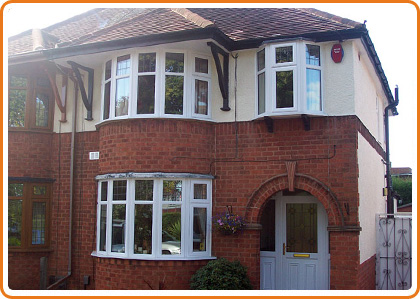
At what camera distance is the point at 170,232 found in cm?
1077

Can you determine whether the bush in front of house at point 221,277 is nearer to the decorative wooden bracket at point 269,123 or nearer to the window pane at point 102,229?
the window pane at point 102,229

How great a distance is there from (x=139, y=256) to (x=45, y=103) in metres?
5.15

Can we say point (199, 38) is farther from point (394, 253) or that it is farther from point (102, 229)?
point (394, 253)

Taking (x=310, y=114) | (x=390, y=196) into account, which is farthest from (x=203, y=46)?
(x=390, y=196)

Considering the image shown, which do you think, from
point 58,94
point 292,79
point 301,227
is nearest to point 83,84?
point 58,94

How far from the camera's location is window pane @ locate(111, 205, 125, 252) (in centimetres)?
1105

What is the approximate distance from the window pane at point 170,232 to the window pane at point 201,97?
89.5 inches

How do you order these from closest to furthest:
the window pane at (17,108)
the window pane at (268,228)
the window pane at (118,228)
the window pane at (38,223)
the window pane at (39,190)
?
the window pane at (118,228), the window pane at (268,228), the window pane at (38,223), the window pane at (39,190), the window pane at (17,108)

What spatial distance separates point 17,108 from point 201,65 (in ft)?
16.9

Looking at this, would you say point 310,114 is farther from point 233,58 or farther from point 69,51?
point 69,51

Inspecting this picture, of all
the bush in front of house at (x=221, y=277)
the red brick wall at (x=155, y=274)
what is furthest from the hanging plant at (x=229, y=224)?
the red brick wall at (x=155, y=274)

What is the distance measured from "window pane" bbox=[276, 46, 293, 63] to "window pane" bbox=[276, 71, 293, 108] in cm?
28

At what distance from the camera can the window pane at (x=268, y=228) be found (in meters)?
11.7

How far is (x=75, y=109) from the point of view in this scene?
12.8 metres
